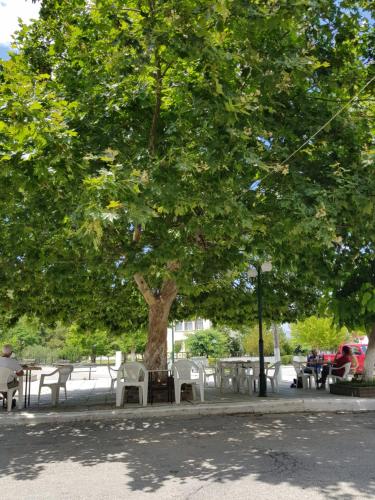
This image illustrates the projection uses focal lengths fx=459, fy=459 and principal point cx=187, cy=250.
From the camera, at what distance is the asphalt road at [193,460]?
5.09 metres

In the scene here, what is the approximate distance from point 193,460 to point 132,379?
5.81 metres

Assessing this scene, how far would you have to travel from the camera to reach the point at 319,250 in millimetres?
9102

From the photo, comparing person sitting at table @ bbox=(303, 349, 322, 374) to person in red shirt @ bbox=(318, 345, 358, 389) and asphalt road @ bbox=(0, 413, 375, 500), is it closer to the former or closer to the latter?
person in red shirt @ bbox=(318, 345, 358, 389)

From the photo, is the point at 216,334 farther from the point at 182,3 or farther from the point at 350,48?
the point at 182,3

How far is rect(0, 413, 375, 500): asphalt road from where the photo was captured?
16.7 feet

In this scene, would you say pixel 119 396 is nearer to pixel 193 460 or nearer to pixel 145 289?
pixel 145 289

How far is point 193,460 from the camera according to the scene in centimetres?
643

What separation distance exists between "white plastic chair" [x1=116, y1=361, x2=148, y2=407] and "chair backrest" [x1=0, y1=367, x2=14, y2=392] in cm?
266

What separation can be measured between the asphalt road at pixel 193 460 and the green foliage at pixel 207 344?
114 ft

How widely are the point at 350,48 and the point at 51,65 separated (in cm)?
609

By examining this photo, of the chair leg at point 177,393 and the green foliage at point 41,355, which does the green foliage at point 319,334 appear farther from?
the green foliage at point 41,355

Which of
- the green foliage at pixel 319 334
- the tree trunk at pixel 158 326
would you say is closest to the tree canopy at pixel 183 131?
the tree trunk at pixel 158 326

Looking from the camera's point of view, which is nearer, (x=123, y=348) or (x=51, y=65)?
(x=51, y=65)

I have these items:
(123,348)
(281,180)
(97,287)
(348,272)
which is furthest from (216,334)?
(281,180)
